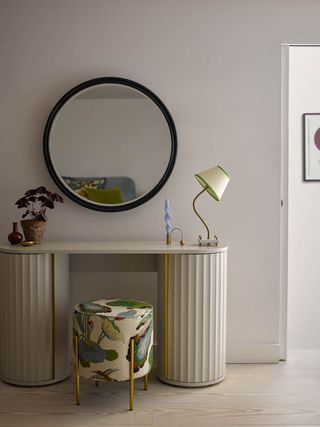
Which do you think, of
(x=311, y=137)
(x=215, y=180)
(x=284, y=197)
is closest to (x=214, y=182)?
(x=215, y=180)

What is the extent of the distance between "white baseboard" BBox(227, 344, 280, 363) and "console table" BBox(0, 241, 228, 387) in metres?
0.39

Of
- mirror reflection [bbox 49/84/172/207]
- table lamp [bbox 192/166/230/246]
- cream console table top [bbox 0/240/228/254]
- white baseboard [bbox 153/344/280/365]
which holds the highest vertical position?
mirror reflection [bbox 49/84/172/207]

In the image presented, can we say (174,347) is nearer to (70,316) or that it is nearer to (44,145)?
(70,316)

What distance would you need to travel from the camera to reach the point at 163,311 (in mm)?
2988

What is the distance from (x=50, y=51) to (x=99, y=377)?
1.94 meters

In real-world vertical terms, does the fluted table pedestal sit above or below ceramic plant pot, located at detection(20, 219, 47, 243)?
below

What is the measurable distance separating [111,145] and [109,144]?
0.01 m

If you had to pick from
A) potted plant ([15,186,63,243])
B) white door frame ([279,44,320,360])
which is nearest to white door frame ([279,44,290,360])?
white door frame ([279,44,320,360])

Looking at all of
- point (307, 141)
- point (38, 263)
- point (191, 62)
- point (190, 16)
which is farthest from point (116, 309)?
point (307, 141)

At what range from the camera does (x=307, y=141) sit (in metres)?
4.03

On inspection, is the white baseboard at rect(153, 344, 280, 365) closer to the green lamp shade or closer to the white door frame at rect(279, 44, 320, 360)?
the white door frame at rect(279, 44, 320, 360)

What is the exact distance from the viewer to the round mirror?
10.7 feet

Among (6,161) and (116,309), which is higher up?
(6,161)

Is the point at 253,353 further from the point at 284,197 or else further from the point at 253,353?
the point at 284,197
